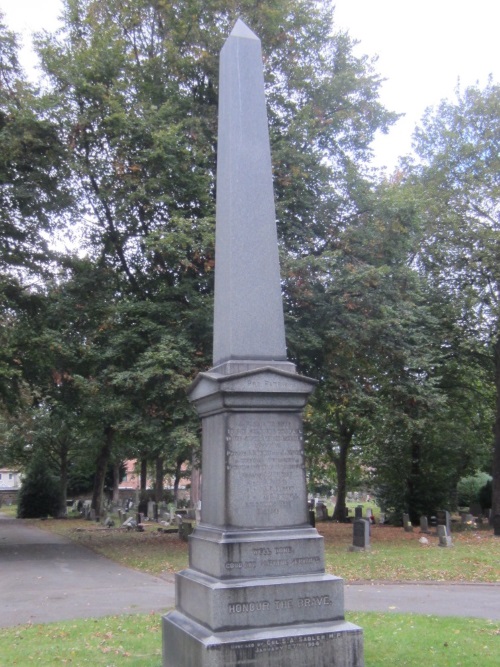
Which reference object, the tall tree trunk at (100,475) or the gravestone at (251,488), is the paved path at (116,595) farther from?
the tall tree trunk at (100,475)

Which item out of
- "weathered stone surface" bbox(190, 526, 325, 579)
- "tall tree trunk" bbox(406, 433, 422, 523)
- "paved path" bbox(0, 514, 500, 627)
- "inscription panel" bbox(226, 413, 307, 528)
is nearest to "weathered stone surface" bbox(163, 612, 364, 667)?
"weathered stone surface" bbox(190, 526, 325, 579)

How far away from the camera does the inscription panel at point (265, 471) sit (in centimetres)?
614

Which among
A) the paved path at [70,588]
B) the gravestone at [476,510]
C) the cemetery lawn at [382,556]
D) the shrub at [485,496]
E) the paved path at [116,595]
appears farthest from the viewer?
the shrub at [485,496]

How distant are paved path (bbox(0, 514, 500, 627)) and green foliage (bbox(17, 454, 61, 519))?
85.7 feet

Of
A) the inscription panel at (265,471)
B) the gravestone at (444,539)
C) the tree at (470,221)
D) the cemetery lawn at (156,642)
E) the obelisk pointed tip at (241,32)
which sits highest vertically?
the tree at (470,221)

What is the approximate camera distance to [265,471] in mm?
6258

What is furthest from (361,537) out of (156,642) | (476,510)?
(476,510)

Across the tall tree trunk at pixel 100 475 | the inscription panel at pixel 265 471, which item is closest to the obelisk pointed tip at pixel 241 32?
the inscription panel at pixel 265 471

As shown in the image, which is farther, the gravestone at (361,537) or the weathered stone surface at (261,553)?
the gravestone at (361,537)

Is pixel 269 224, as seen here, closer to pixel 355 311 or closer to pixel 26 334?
pixel 355 311

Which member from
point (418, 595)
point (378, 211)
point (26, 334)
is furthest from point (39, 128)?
point (418, 595)

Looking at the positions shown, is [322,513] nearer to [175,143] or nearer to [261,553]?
[175,143]

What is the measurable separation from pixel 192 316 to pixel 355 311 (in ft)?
15.3

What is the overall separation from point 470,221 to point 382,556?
1413 cm
